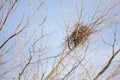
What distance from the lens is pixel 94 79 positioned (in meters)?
5.03

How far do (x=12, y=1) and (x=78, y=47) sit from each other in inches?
65.4

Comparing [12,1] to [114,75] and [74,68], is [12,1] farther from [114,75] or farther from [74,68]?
[114,75]

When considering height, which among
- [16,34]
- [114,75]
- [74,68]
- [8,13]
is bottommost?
[114,75]

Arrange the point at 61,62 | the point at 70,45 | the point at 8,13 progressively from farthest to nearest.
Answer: the point at 70,45, the point at 61,62, the point at 8,13

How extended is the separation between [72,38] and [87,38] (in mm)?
331

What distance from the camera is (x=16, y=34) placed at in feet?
16.1

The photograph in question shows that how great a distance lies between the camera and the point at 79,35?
600cm

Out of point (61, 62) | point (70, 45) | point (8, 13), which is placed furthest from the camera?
point (70, 45)

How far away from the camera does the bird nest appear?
5.78m

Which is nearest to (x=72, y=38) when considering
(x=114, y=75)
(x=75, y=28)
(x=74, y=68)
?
(x=75, y=28)

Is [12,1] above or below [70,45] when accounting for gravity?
above

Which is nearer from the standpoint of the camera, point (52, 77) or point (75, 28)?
point (52, 77)

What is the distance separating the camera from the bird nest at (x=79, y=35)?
5.78 m

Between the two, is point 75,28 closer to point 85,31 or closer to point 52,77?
point 85,31
